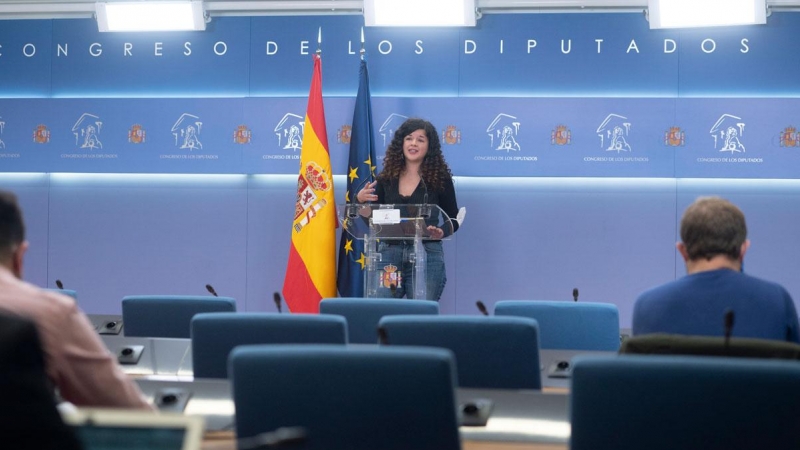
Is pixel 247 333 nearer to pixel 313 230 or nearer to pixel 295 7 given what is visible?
pixel 313 230

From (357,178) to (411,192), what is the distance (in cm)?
94

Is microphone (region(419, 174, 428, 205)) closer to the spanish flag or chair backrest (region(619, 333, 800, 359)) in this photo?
the spanish flag

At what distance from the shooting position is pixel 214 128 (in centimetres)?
814

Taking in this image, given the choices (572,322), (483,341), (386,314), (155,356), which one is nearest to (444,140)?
(572,322)

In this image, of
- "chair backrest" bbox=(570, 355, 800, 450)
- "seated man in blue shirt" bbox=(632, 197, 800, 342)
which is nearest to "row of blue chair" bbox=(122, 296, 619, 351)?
"seated man in blue shirt" bbox=(632, 197, 800, 342)

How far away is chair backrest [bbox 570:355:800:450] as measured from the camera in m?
1.81

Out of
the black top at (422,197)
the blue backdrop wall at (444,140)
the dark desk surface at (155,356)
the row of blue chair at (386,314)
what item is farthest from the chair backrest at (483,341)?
the blue backdrop wall at (444,140)

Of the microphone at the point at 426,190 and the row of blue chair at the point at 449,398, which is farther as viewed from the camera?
the microphone at the point at 426,190

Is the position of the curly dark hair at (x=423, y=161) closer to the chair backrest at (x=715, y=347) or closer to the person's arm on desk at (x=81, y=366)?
the chair backrest at (x=715, y=347)

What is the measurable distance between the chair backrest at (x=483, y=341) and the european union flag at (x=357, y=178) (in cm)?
444

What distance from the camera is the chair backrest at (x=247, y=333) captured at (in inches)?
115

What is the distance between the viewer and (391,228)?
6199mm

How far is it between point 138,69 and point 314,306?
266cm

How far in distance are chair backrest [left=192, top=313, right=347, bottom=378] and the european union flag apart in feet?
14.2
